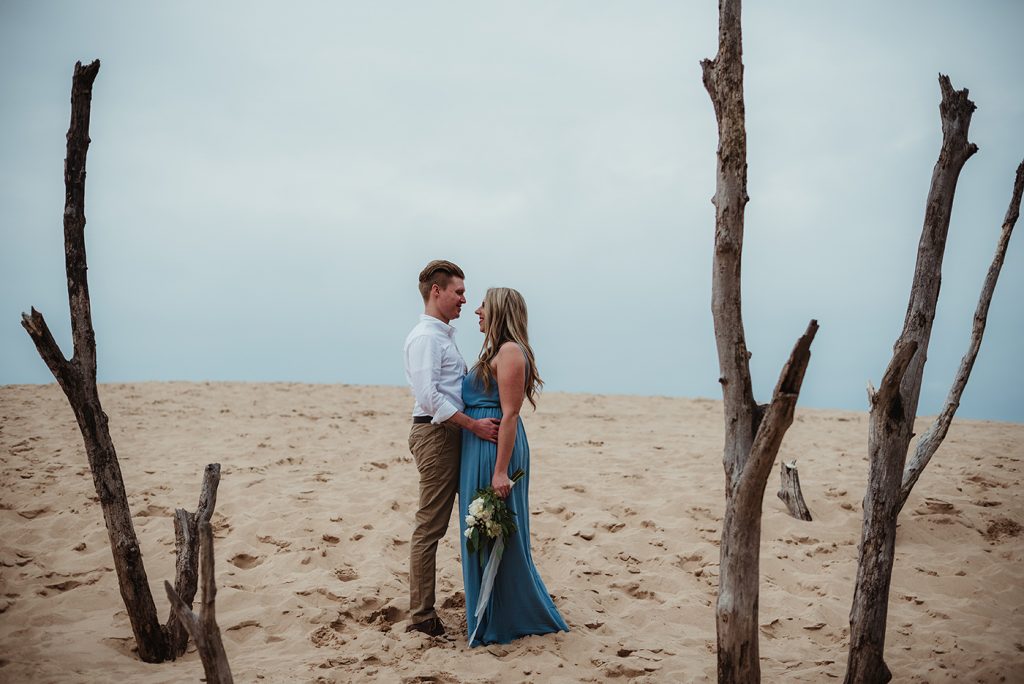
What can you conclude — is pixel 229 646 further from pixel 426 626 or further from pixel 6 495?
pixel 6 495

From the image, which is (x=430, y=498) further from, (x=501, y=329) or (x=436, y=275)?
(x=436, y=275)

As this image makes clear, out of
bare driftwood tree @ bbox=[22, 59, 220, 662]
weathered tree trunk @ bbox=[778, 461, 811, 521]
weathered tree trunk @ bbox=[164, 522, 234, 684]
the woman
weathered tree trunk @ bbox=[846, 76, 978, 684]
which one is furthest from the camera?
weathered tree trunk @ bbox=[778, 461, 811, 521]

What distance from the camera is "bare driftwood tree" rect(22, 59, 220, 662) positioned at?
4.43 meters

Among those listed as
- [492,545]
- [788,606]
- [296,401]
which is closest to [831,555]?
[788,606]

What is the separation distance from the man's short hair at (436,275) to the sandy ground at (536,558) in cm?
224

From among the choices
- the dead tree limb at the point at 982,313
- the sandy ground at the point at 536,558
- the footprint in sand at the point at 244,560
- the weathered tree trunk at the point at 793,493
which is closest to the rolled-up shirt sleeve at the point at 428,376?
the sandy ground at the point at 536,558

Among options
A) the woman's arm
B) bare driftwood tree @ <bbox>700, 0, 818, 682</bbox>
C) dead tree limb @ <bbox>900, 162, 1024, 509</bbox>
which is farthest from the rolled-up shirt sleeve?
dead tree limb @ <bbox>900, 162, 1024, 509</bbox>

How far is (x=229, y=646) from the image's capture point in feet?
16.4

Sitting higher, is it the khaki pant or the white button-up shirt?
the white button-up shirt

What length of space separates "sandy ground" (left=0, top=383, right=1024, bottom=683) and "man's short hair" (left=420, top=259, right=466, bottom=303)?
2244mm

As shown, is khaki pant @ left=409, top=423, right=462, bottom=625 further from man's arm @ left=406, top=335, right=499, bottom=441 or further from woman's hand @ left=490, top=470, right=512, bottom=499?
woman's hand @ left=490, top=470, right=512, bottom=499

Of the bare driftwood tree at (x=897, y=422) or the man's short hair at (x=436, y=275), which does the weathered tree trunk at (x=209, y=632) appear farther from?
the bare driftwood tree at (x=897, y=422)

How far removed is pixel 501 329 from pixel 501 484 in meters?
0.95

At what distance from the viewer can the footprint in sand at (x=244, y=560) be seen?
6.35 meters
